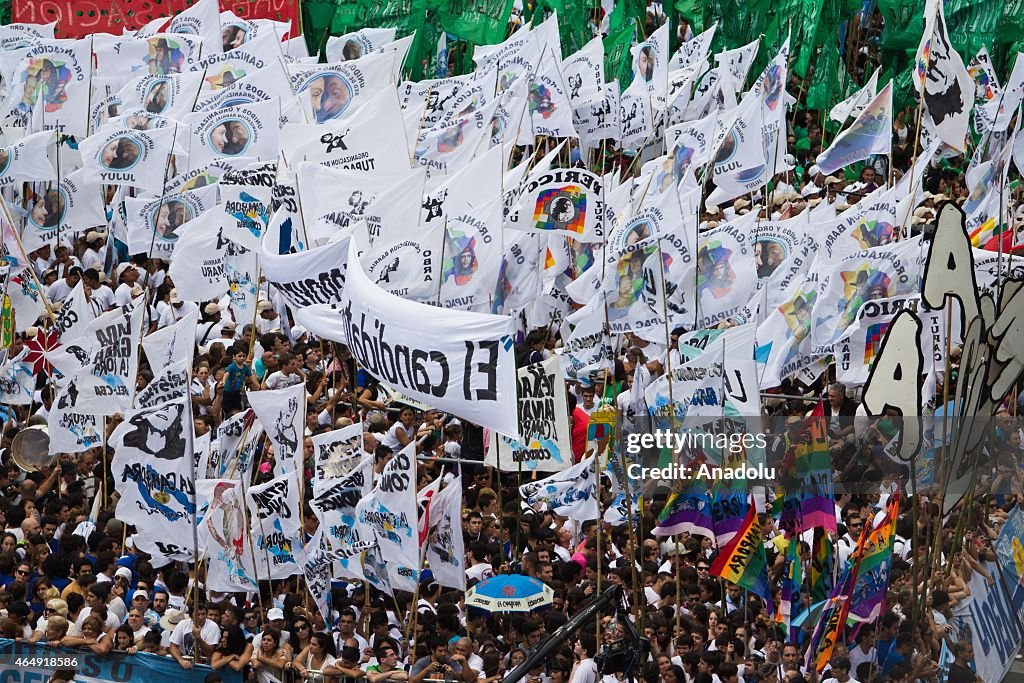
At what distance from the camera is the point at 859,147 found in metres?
19.4

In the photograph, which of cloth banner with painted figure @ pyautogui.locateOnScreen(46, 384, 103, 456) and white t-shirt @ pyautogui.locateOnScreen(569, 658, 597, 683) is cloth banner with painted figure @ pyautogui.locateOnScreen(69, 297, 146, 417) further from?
white t-shirt @ pyautogui.locateOnScreen(569, 658, 597, 683)

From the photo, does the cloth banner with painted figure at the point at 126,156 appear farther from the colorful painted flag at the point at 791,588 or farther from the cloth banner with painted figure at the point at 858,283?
the colorful painted flag at the point at 791,588

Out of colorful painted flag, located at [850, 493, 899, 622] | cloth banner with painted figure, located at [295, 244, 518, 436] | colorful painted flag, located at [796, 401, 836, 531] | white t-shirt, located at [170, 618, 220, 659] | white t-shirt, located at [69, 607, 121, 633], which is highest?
cloth banner with painted figure, located at [295, 244, 518, 436]

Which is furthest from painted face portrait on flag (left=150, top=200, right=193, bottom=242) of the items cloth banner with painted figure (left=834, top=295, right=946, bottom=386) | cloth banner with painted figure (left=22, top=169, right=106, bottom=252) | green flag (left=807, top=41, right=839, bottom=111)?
green flag (left=807, top=41, right=839, bottom=111)

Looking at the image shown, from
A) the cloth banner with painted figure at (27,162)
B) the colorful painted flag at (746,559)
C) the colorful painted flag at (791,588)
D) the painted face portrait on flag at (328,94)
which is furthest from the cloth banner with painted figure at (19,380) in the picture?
the colorful painted flag at (791,588)

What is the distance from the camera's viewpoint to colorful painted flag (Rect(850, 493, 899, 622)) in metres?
10.6

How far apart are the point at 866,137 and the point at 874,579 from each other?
9.53 metres

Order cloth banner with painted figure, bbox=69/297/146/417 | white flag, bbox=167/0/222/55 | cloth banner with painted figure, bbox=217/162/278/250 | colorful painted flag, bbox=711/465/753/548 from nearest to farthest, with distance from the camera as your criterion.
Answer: colorful painted flag, bbox=711/465/753/548, cloth banner with painted figure, bbox=69/297/146/417, cloth banner with painted figure, bbox=217/162/278/250, white flag, bbox=167/0/222/55

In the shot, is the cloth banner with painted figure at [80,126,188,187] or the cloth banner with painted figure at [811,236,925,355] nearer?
the cloth banner with painted figure at [811,236,925,355]

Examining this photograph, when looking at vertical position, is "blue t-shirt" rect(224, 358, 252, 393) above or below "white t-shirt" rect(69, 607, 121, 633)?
above

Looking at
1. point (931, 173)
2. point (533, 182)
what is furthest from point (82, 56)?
point (931, 173)

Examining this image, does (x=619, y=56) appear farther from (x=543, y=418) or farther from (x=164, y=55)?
(x=543, y=418)

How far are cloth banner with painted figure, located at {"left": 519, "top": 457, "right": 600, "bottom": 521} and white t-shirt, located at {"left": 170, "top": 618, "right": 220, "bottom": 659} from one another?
264 centimetres

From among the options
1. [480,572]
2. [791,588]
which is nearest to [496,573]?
[480,572]
